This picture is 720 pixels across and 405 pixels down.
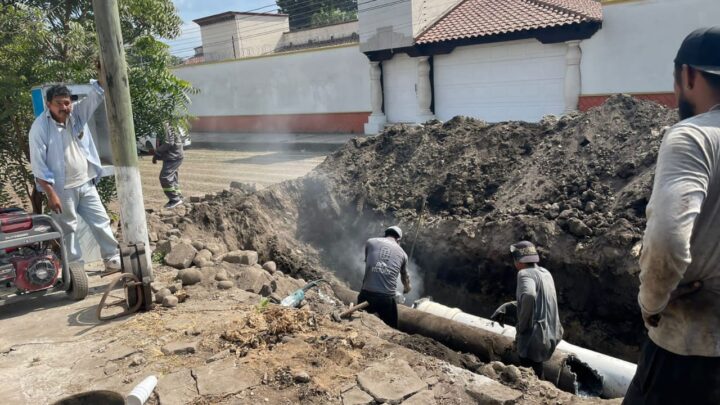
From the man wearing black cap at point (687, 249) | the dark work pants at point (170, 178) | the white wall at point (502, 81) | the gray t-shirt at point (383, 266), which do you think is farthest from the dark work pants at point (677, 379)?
the white wall at point (502, 81)

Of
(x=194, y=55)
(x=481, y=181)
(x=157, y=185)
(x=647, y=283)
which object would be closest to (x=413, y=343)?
(x=647, y=283)

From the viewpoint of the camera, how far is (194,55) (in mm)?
40344

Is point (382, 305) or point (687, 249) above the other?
point (687, 249)

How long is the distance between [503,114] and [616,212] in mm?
11571

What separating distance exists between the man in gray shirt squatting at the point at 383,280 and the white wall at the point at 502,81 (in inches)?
481

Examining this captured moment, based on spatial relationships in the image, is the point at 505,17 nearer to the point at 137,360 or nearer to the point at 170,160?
the point at 170,160

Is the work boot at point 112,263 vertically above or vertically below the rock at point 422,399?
above

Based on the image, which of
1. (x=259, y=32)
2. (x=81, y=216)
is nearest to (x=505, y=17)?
(x=81, y=216)

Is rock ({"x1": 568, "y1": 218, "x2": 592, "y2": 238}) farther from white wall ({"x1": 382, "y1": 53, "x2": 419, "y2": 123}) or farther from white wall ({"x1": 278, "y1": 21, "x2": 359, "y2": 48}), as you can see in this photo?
white wall ({"x1": 278, "y1": 21, "x2": 359, "y2": 48})

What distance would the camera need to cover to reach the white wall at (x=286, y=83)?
22.7 m

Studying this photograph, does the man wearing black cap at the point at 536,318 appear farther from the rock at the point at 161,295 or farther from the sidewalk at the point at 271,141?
the sidewalk at the point at 271,141

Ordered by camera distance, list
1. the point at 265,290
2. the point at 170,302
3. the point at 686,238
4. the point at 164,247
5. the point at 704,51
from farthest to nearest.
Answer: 1. the point at 164,247
2. the point at 265,290
3. the point at 170,302
4. the point at 704,51
5. the point at 686,238

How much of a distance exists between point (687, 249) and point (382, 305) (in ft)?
15.6

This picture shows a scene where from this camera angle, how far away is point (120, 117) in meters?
5.07
